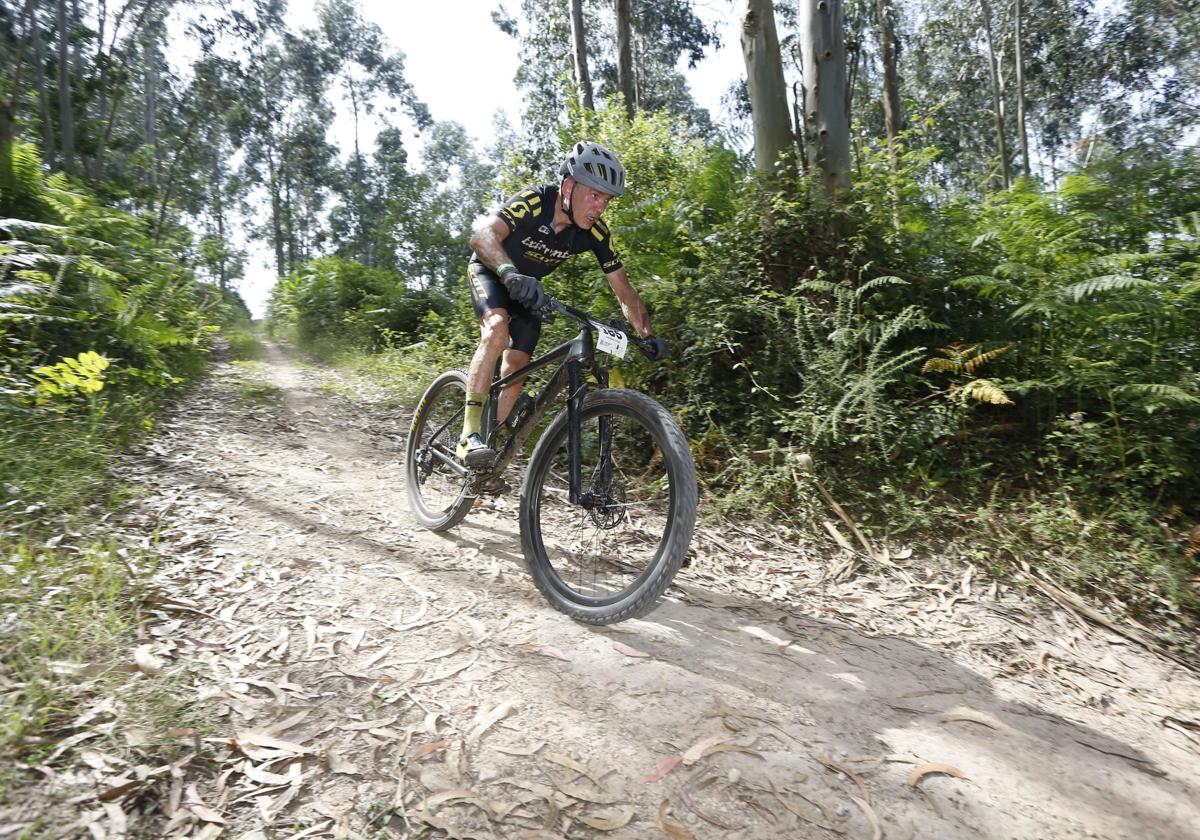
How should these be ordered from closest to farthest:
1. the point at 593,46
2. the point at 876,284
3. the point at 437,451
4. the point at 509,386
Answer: the point at 509,386, the point at 437,451, the point at 876,284, the point at 593,46

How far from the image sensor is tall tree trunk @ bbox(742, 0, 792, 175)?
599cm

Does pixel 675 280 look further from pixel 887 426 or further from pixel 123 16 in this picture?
pixel 123 16

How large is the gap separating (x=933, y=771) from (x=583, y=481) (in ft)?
6.21

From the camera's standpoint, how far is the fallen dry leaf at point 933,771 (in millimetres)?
2211

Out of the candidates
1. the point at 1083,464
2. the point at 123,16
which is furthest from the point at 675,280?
the point at 123,16

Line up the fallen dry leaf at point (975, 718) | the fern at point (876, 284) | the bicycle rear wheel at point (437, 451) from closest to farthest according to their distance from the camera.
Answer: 1. the fallen dry leaf at point (975, 718)
2. the bicycle rear wheel at point (437, 451)
3. the fern at point (876, 284)

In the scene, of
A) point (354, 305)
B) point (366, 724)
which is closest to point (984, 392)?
point (366, 724)

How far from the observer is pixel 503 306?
151 inches

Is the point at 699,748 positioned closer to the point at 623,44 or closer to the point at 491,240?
the point at 491,240

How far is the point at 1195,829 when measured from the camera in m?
2.09

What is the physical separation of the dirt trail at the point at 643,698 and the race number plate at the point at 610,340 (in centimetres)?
Answer: 138

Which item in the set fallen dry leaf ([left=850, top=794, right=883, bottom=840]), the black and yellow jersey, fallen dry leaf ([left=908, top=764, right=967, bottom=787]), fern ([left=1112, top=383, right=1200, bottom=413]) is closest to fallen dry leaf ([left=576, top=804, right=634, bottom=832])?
fallen dry leaf ([left=850, top=794, right=883, bottom=840])

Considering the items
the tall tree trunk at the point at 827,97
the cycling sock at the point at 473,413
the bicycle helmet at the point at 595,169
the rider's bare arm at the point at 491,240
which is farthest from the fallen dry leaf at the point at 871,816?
the tall tree trunk at the point at 827,97

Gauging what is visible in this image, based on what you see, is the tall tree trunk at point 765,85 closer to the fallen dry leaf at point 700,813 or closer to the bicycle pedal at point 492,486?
the bicycle pedal at point 492,486
